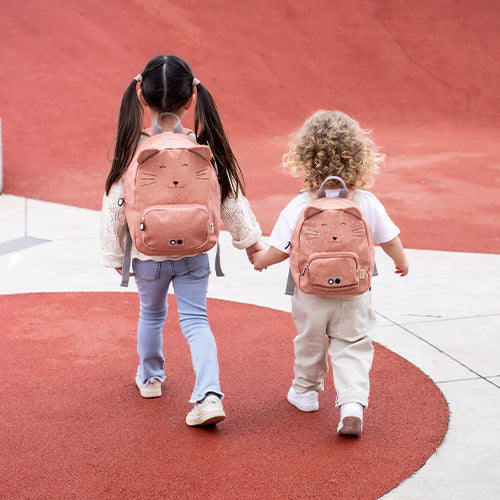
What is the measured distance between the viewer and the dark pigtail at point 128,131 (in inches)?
133

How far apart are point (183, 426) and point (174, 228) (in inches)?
37.1

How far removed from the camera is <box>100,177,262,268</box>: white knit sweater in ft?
11.2

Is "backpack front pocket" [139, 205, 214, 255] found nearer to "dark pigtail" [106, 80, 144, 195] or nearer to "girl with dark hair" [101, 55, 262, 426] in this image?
"girl with dark hair" [101, 55, 262, 426]

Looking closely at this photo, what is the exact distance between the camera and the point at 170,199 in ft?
10.5

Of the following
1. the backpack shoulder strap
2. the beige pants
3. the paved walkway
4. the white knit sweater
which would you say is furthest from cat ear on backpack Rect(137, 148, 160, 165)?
the paved walkway

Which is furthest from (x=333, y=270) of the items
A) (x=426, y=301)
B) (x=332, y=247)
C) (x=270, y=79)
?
(x=270, y=79)

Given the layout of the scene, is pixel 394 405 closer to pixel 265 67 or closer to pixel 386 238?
pixel 386 238

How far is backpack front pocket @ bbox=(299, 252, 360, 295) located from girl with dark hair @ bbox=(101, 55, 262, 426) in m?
0.48

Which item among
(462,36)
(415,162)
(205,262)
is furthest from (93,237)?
(462,36)

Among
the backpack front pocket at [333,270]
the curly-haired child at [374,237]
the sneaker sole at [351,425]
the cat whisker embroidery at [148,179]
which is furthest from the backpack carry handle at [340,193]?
the sneaker sole at [351,425]

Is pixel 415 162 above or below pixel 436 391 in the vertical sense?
above

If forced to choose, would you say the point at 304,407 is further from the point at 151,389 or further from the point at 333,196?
the point at 333,196

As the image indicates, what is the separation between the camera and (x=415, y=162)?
1161 cm

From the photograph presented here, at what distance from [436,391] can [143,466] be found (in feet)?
5.17
